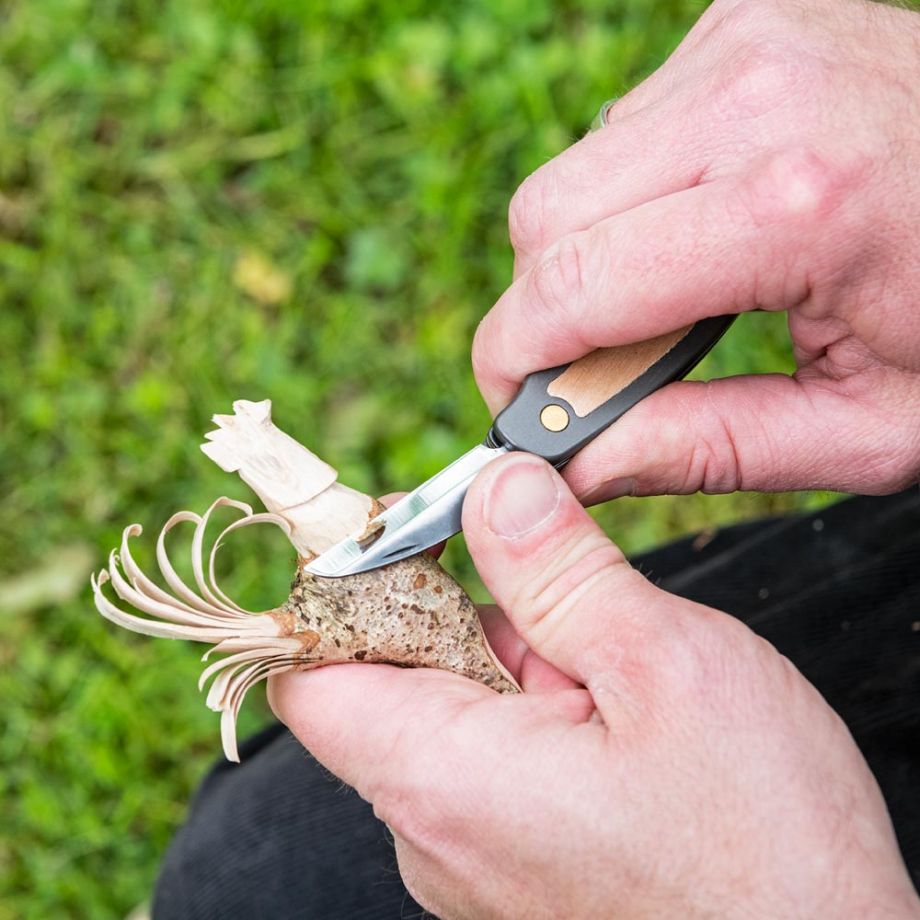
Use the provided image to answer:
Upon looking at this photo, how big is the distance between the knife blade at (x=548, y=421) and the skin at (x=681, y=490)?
0.03m

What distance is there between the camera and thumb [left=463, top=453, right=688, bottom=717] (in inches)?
52.4

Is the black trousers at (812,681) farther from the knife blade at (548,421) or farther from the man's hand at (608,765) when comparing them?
the knife blade at (548,421)

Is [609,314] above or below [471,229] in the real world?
above

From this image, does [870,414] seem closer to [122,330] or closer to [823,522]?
[823,522]

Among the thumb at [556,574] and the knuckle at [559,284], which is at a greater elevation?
the knuckle at [559,284]

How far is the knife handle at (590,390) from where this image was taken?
150 centimetres

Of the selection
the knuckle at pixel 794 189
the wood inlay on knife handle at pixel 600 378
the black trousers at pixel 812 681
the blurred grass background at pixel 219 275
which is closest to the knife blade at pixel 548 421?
the wood inlay on knife handle at pixel 600 378

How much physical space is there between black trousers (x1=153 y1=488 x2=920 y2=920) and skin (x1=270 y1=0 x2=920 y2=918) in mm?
411

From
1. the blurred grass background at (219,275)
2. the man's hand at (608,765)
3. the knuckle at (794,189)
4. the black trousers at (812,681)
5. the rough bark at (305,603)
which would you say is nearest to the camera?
the man's hand at (608,765)

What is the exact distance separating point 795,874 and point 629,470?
24.2 inches

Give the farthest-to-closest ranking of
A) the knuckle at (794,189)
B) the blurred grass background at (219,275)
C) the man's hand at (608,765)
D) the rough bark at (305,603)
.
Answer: the blurred grass background at (219,275) → the rough bark at (305,603) → the knuckle at (794,189) → the man's hand at (608,765)

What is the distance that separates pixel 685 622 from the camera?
1293 mm

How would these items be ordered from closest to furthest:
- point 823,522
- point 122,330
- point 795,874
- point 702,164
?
point 795,874 < point 702,164 < point 823,522 < point 122,330

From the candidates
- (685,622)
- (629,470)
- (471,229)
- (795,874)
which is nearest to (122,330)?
(471,229)
